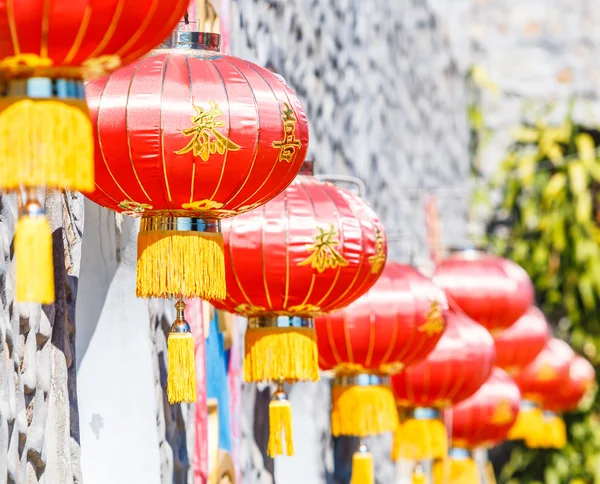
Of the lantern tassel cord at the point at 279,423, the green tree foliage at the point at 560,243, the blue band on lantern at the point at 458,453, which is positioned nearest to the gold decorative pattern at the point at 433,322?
the lantern tassel cord at the point at 279,423

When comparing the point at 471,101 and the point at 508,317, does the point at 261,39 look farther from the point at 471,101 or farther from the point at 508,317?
the point at 471,101

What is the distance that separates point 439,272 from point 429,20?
3191 millimetres

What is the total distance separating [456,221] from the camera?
10.1 meters

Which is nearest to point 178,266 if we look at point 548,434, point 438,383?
point 438,383

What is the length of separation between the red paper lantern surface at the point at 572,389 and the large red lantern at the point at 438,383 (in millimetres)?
2611

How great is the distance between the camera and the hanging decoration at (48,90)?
6.64ft

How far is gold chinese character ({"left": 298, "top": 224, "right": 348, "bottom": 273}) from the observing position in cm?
339

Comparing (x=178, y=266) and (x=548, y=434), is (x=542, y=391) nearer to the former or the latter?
(x=548, y=434)

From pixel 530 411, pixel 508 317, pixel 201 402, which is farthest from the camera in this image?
pixel 530 411

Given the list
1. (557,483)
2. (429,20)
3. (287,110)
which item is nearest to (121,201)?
(287,110)

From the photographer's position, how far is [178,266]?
2.80 m

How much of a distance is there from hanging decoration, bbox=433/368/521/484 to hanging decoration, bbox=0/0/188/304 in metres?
4.07

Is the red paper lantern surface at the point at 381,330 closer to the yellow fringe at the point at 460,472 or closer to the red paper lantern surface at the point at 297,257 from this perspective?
the red paper lantern surface at the point at 297,257

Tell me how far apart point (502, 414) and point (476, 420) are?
113mm
